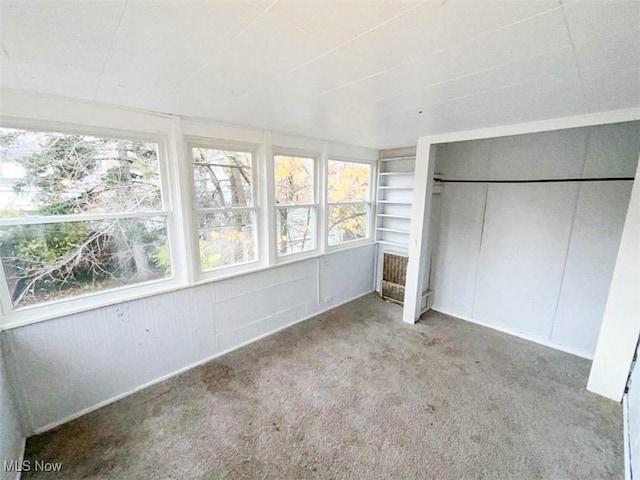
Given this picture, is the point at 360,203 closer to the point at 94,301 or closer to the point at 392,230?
the point at 392,230

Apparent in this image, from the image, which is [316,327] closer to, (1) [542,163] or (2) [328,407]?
(2) [328,407]

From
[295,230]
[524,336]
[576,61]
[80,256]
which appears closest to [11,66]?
[80,256]

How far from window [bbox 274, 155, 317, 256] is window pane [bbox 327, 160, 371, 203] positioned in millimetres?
363

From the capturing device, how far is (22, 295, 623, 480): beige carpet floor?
1.70m

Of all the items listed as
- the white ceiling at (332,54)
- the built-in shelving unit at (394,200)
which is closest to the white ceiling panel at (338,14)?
the white ceiling at (332,54)

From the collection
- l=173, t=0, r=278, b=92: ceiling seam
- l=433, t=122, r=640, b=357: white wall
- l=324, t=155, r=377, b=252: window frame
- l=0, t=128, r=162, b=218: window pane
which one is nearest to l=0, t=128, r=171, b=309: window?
l=0, t=128, r=162, b=218: window pane

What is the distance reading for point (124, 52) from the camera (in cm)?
120

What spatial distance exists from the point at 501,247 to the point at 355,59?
3043mm

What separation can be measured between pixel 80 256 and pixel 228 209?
124cm

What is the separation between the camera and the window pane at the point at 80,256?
6.01ft

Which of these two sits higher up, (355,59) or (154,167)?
(355,59)

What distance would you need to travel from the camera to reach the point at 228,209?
2.81 m

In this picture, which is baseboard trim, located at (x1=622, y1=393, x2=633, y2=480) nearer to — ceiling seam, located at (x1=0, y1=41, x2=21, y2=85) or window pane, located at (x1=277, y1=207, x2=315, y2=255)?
window pane, located at (x1=277, y1=207, x2=315, y2=255)

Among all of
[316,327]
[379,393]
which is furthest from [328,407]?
[316,327]
